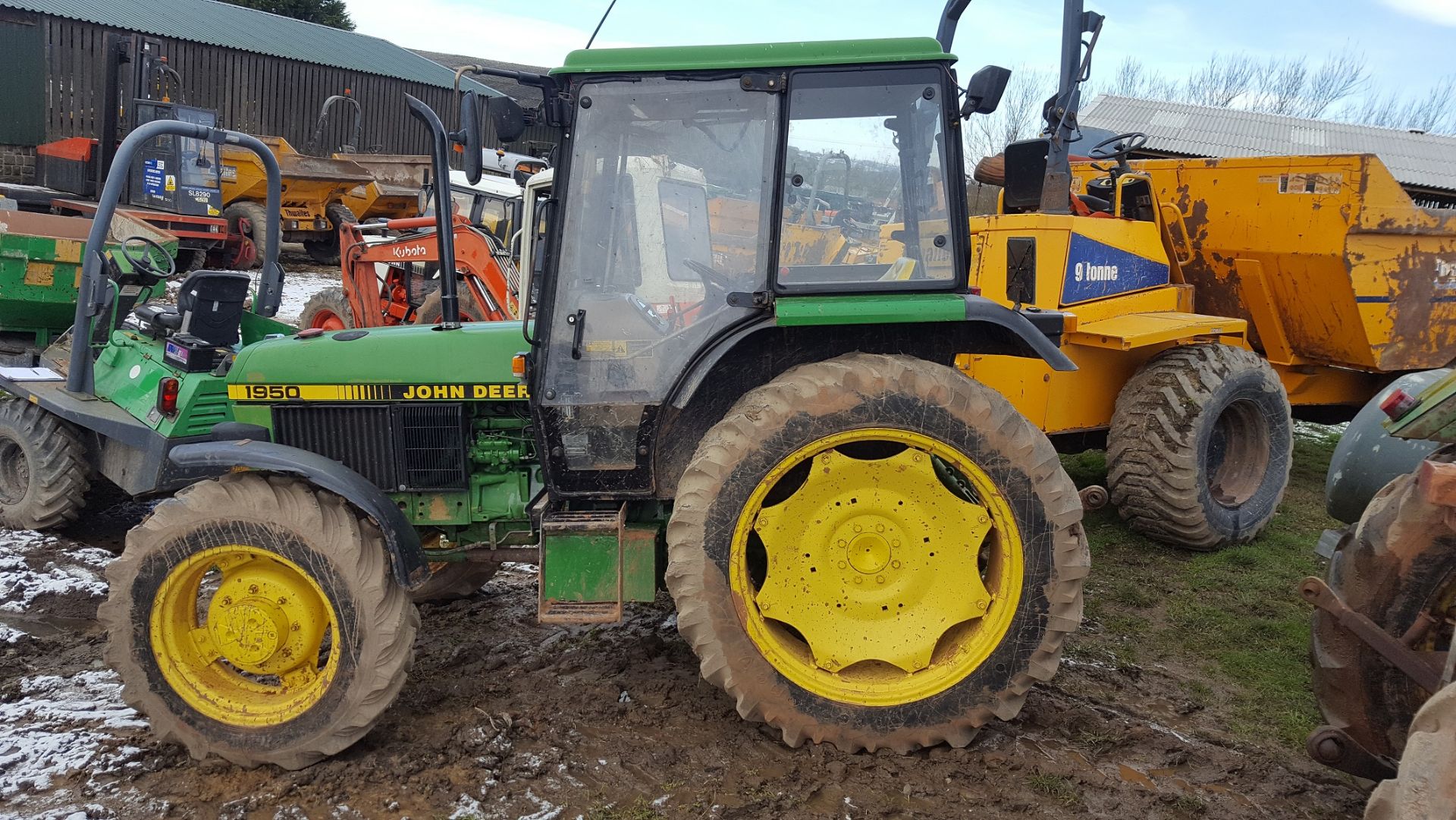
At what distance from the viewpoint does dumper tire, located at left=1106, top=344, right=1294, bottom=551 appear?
5.51 meters

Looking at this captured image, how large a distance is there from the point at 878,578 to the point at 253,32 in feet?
78.4

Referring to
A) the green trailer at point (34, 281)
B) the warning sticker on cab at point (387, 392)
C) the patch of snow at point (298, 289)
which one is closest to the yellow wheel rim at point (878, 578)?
the warning sticker on cab at point (387, 392)

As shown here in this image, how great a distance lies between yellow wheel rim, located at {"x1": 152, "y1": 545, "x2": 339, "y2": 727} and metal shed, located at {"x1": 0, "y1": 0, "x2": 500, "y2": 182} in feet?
47.9

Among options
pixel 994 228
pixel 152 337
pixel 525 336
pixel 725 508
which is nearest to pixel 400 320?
pixel 152 337

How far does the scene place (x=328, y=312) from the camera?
9.33 m

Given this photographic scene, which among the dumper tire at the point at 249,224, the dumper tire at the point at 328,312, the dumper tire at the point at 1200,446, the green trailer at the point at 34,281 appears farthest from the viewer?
the dumper tire at the point at 249,224

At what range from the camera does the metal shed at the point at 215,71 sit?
59.1 feet

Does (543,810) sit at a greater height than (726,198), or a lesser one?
lesser

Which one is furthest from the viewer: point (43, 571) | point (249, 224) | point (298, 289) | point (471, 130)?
point (249, 224)

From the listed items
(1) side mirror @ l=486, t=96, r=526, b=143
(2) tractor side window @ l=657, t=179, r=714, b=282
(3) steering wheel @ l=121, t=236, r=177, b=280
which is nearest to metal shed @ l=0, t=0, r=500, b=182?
(3) steering wheel @ l=121, t=236, r=177, b=280

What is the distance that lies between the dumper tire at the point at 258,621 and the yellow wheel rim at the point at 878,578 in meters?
1.18

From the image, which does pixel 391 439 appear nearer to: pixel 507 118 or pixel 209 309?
pixel 507 118

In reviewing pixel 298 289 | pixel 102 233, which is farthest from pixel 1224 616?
pixel 298 289

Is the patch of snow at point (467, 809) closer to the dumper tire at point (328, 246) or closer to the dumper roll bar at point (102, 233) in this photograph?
the dumper roll bar at point (102, 233)
